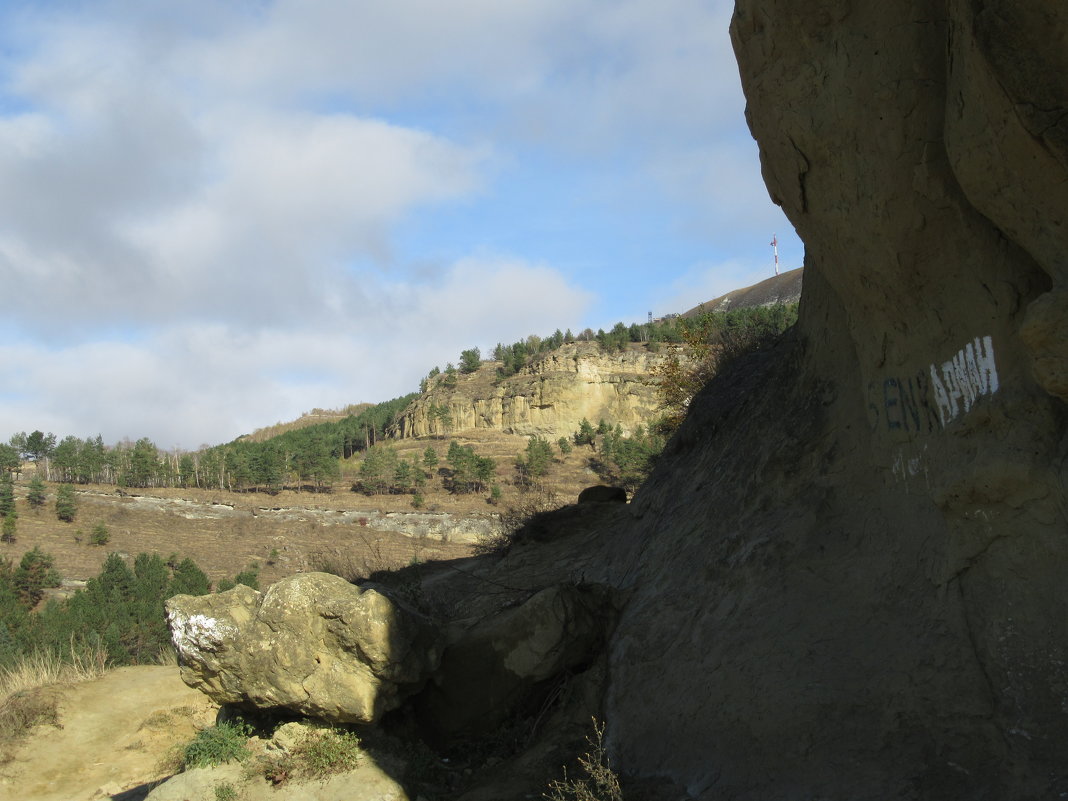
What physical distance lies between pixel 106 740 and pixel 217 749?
4250 mm

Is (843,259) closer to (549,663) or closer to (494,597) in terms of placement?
(549,663)

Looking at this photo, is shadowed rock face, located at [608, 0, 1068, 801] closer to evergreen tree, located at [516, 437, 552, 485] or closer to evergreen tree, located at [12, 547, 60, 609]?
evergreen tree, located at [12, 547, 60, 609]

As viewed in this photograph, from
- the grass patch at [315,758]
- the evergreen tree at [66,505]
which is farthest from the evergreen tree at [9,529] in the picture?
the grass patch at [315,758]

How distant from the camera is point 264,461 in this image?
6431 centimetres

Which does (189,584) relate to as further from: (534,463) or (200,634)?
(534,463)

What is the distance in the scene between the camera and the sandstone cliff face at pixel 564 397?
7488 centimetres

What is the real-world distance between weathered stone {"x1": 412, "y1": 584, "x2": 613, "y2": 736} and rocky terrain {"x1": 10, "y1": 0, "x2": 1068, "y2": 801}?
22 mm

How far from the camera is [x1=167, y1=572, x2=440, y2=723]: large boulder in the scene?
6.33m

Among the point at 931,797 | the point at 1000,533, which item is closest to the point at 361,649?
the point at 931,797

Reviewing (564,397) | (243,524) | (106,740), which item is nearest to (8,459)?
(243,524)

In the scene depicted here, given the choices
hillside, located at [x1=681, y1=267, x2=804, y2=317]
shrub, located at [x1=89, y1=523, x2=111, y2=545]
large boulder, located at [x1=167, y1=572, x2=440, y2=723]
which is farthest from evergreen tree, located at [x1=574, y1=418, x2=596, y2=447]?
large boulder, located at [x1=167, y1=572, x2=440, y2=723]

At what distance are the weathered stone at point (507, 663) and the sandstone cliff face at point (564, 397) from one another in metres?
65.1

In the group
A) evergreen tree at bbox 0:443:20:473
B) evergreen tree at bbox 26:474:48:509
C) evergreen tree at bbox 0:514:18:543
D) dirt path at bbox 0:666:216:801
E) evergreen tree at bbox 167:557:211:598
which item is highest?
evergreen tree at bbox 0:443:20:473

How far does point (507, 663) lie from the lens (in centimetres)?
709
